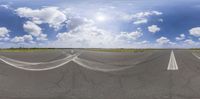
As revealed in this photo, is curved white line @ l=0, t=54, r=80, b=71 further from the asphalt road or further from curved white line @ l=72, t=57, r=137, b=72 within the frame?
curved white line @ l=72, t=57, r=137, b=72

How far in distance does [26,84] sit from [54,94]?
3.98 ft

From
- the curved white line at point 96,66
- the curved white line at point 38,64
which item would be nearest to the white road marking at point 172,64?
the curved white line at point 96,66

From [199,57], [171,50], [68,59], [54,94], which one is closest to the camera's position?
[54,94]

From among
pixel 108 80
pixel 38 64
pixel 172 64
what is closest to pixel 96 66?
pixel 108 80

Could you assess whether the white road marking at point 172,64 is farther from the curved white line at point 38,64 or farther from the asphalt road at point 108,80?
the curved white line at point 38,64

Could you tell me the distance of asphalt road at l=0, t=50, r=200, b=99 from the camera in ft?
30.0

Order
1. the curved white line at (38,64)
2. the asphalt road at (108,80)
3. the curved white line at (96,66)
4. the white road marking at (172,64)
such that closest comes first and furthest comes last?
the asphalt road at (108,80) < the white road marking at (172,64) < the curved white line at (96,66) < the curved white line at (38,64)

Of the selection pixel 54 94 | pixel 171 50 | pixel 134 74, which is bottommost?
pixel 54 94

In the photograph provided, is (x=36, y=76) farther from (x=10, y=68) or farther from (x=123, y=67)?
(x=123, y=67)

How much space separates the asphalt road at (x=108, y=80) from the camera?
9.13 metres

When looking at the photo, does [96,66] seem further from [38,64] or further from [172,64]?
[172,64]

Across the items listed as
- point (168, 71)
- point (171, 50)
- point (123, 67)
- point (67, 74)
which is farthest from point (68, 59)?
point (171, 50)

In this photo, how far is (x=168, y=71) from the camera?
965cm

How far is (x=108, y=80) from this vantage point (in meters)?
9.62
